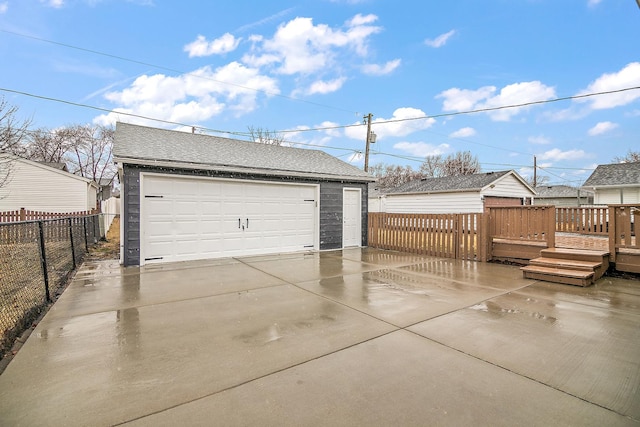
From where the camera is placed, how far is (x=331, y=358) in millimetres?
2619

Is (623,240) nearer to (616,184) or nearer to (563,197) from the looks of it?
(616,184)

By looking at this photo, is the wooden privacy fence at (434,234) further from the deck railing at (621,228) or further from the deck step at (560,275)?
the deck railing at (621,228)

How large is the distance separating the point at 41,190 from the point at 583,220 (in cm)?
2295

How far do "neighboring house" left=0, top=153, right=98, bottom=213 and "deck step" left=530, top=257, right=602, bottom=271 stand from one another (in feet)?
69.6

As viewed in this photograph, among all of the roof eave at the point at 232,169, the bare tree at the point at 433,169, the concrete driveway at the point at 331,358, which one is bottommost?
the concrete driveway at the point at 331,358

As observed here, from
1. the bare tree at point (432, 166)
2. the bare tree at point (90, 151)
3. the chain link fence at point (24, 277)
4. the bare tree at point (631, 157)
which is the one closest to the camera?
the chain link fence at point (24, 277)

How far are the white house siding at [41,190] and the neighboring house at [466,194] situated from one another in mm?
18670

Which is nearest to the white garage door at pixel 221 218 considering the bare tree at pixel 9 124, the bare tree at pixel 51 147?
the bare tree at pixel 9 124

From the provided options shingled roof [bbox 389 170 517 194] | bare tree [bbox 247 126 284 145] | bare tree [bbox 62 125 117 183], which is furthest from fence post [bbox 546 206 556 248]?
bare tree [bbox 62 125 117 183]

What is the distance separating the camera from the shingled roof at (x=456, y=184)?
1571cm

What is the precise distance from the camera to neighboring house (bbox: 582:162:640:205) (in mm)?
15691

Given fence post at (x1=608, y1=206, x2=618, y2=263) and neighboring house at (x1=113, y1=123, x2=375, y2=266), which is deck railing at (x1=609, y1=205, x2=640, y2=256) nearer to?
fence post at (x1=608, y1=206, x2=618, y2=263)

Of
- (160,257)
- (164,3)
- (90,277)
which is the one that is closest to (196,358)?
(90,277)

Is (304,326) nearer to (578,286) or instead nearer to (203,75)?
(578,286)
